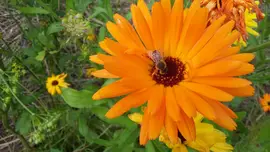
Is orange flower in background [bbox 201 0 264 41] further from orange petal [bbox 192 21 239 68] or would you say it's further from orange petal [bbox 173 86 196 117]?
orange petal [bbox 173 86 196 117]

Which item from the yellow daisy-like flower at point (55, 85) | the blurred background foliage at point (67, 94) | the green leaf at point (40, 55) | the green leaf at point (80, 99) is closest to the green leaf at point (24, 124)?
the blurred background foliage at point (67, 94)

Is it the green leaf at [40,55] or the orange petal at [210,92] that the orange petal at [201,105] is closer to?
the orange petal at [210,92]

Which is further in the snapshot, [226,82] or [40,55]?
[40,55]

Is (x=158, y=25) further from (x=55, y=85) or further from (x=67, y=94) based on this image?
(x=55, y=85)

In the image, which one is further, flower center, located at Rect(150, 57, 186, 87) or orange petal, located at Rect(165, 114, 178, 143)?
flower center, located at Rect(150, 57, 186, 87)

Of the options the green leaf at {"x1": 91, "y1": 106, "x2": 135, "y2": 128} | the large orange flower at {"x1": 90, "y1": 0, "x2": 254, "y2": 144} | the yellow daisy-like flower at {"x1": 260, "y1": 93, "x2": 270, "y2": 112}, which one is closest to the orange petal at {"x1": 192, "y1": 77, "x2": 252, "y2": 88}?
the large orange flower at {"x1": 90, "y1": 0, "x2": 254, "y2": 144}

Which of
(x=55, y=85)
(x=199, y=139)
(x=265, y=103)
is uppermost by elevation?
(x=55, y=85)

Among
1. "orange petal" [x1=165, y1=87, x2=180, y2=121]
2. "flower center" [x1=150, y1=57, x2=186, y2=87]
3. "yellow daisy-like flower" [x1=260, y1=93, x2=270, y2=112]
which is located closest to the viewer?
"orange petal" [x1=165, y1=87, x2=180, y2=121]

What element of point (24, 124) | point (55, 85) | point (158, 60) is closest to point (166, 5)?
point (158, 60)

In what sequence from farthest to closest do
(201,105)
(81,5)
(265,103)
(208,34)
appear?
1. (265,103)
2. (81,5)
3. (208,34)
4. (201,105)
